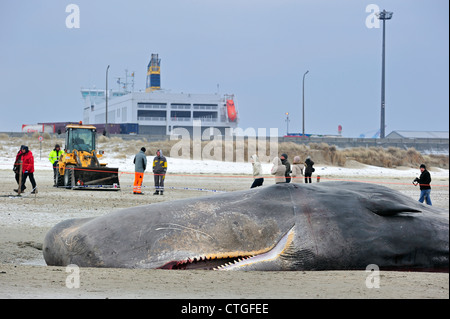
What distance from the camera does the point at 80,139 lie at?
79.7ft

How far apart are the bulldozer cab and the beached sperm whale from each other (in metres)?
18.1

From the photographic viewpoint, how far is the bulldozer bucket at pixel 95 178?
21375mm

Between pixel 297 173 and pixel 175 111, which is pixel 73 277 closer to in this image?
pixel 297 173

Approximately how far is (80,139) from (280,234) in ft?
63.7

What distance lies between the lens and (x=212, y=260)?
20.1ft

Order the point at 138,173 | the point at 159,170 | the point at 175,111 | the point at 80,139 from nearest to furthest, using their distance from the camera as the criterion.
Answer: the point at 138,173 → the point at 159,170 → the point at 80,139 → the point at 175,111

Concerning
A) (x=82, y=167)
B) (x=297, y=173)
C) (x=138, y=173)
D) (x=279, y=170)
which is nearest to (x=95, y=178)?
(x=82, y=167)

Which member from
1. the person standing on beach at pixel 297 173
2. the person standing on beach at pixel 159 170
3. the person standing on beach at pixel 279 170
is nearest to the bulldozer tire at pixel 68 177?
the person standing on beach at pixel 159 170

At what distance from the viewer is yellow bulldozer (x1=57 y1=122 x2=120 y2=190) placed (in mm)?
21422

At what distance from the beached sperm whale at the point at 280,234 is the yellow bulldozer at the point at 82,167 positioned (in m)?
15.1

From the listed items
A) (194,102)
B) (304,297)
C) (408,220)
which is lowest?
(304,297)
